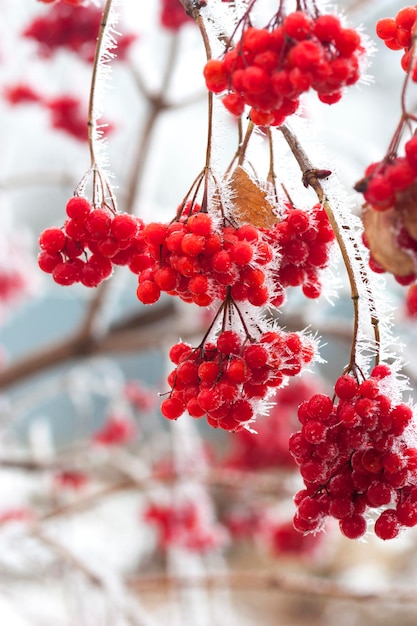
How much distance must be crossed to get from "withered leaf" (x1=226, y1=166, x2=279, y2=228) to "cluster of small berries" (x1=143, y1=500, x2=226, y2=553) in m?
1.39

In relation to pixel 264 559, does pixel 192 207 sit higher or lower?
lower

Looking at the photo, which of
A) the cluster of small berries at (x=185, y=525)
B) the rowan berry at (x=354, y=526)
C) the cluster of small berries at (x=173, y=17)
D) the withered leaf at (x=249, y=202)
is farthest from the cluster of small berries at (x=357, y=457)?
the cluster of small berries at (x=185, y=525)

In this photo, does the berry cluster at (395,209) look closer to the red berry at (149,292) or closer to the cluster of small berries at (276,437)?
the red berry at (149,292)

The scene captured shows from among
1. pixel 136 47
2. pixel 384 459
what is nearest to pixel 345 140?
pixel 136 47

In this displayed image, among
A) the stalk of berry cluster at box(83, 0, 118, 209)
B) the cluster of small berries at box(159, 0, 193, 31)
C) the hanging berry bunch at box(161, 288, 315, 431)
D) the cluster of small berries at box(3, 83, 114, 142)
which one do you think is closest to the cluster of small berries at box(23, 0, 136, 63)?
the cluster of small berries at box(159, 0, 193, 31)

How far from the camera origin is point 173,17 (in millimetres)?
1242

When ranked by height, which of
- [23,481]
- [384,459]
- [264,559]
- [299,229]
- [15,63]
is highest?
[15,63]

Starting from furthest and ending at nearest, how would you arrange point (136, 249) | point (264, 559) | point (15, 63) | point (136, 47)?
point (264, 559) < point (15, 63) < point (136, 47) < point (136, 249)

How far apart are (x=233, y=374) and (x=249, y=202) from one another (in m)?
0.10

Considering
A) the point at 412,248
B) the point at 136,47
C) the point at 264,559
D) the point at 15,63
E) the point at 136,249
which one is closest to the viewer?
the point at 412,248

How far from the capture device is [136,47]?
4.54ft

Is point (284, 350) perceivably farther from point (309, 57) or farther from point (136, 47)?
point (136, 47)

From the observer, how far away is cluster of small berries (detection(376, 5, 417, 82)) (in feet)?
1.30

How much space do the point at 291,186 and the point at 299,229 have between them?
60 mm
